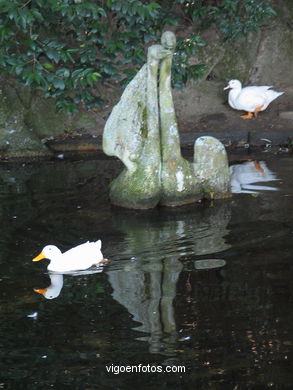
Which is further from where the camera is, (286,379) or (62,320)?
(62,320)

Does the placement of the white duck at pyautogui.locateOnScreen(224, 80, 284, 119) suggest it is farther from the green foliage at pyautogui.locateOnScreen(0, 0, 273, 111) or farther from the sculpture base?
the sculpture base

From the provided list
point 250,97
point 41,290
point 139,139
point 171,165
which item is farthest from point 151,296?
point 250,97

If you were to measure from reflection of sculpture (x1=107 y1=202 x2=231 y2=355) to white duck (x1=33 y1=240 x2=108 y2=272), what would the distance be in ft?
0.64

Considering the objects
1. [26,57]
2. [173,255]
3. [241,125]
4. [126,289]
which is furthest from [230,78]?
[126,289]

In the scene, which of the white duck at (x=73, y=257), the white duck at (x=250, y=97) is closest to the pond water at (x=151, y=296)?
the white duck at (x=73, y=257)

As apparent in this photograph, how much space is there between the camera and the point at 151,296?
684cm

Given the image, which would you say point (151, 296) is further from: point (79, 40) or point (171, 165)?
point (79, 40)

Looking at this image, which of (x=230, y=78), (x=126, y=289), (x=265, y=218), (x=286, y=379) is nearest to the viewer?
(x=286, y=379)

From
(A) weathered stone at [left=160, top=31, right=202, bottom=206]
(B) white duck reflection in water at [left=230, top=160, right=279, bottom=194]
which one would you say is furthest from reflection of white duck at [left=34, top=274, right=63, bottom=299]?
(B) white duck reflection in water at [left=230, top=160, right=279, bottom=194]

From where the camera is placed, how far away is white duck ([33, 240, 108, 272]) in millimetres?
7316

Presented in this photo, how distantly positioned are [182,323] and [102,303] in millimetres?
797

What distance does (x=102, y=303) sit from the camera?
665cm

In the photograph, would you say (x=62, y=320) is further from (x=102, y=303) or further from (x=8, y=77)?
(x=8, y=77)

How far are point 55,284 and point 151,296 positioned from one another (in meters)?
0.90
